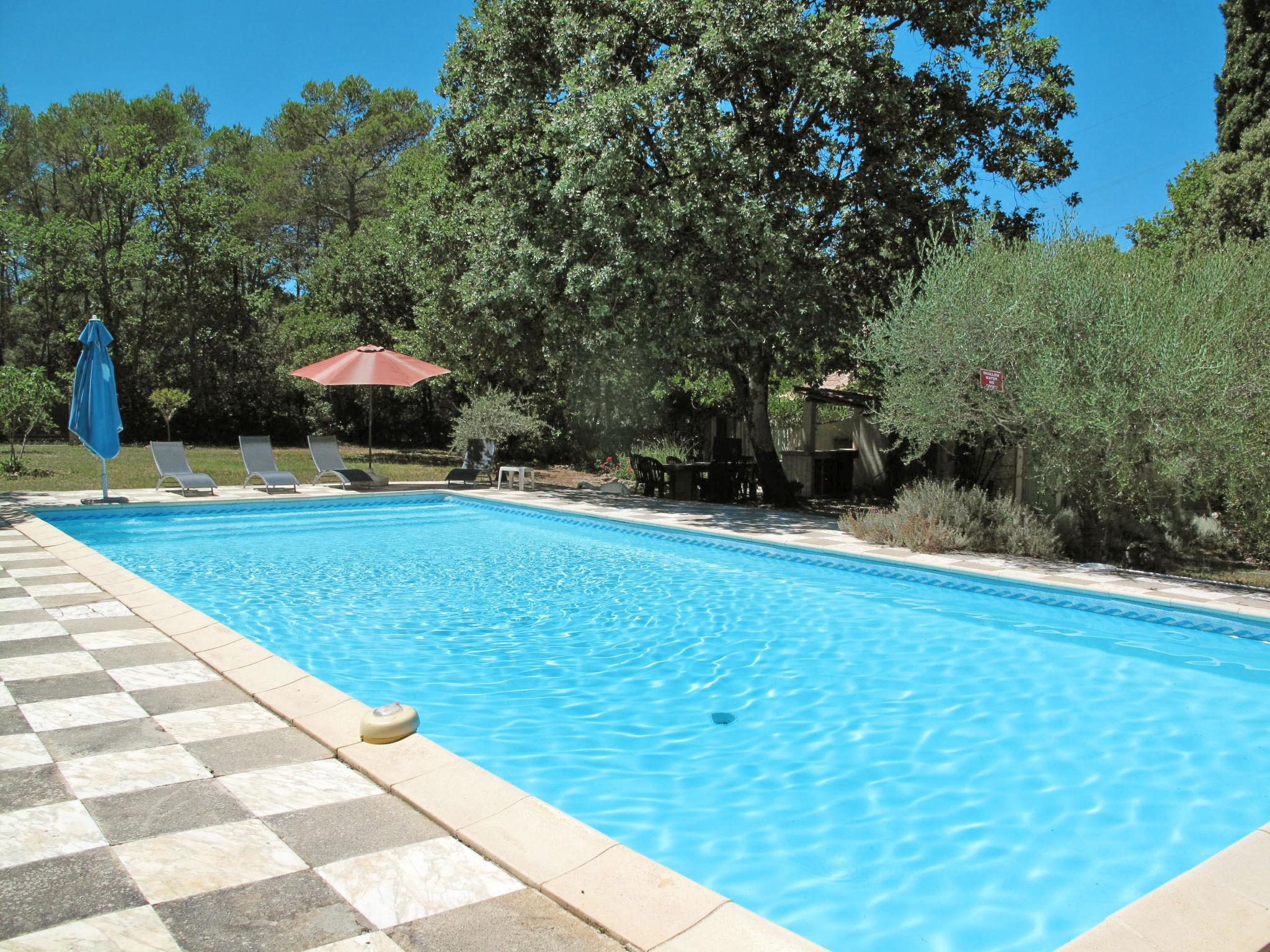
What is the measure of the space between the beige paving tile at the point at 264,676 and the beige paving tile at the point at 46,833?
4.42 feet

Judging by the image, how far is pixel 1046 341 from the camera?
8.23 metres

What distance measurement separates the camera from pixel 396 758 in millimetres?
3533

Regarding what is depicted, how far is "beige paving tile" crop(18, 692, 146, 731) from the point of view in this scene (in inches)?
149

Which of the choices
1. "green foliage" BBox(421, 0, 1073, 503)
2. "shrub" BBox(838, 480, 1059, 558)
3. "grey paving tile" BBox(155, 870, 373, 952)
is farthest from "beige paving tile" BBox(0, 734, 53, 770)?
"green foliage" BBox(421, 0, 1073, 503)

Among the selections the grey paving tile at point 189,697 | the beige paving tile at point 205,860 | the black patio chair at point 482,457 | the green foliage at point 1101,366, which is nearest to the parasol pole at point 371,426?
the black patio chair at point 482,457

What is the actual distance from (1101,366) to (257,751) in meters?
7.46

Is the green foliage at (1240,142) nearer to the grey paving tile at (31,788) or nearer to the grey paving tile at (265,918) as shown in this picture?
the grey paving tile at (265,918)

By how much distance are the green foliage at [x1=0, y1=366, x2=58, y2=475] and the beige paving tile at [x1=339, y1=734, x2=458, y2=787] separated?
1457 centimetres

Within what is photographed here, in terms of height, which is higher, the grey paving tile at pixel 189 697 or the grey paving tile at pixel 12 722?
the grey paving tile at pixel 189 697

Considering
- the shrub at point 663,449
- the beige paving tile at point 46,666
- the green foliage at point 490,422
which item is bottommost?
the beige paving tile at point 46,666

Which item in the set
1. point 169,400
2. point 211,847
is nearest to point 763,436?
point 211,847

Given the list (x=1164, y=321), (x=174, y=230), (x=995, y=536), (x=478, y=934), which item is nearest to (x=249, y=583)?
(x=478, y=934)

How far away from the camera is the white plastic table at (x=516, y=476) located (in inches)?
616

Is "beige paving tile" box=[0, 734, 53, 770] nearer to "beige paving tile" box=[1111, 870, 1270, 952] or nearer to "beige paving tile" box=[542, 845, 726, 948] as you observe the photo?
"beige paving tile" box=[542, 845, 726, 948]
